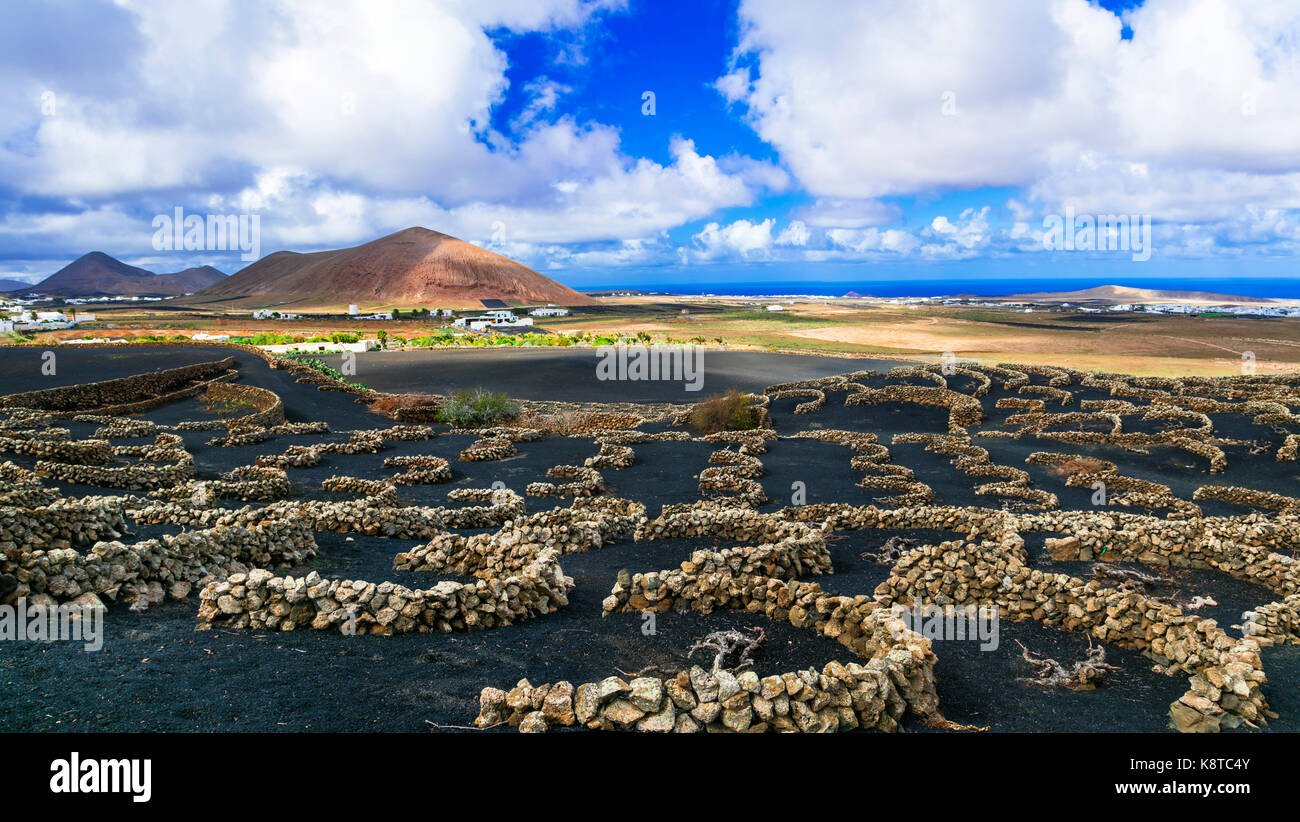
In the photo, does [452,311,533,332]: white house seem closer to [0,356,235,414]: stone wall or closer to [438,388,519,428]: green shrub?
[0,356,235,414]: stone wall

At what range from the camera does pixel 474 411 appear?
3148 centimetres

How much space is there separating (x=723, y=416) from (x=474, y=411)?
11.6 meters

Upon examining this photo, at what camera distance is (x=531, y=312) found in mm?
167375

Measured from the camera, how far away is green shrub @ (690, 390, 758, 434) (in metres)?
30.4

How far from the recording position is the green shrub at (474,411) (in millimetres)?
31156

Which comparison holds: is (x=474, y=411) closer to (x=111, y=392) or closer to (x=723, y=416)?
(x=723, y=416)

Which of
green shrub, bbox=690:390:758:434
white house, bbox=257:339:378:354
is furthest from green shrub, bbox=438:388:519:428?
white house, bbox=257:339:378:354

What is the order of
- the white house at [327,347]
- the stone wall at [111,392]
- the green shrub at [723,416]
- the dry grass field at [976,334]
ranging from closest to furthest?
the stone wall at [111,392], the green shrub at [723,416], the white house at [327,347], the dry grass field at [976,334]

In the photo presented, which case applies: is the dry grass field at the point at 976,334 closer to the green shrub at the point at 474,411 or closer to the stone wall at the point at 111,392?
the stone wall at the point at 111,392

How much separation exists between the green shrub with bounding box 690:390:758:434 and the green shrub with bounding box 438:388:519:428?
29.4ft

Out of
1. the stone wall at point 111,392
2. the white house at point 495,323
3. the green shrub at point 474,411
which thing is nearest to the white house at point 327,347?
the stone wall at point 111,392

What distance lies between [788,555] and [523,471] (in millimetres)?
11786

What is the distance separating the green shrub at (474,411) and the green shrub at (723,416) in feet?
29.4
